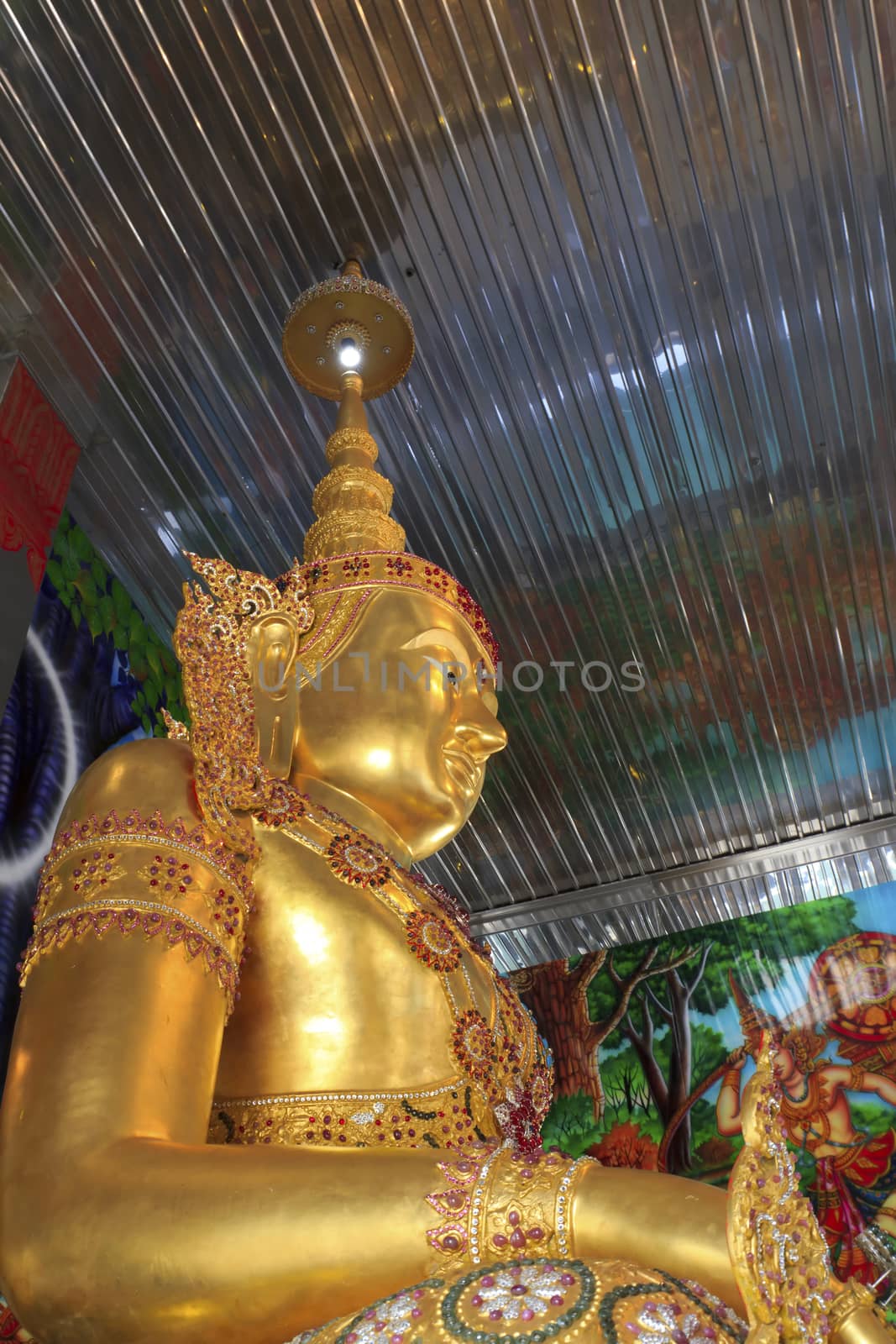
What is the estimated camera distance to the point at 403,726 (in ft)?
7.85

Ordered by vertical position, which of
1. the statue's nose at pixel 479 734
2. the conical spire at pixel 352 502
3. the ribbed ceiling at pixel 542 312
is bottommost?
the statue's nose at pixel 479 734

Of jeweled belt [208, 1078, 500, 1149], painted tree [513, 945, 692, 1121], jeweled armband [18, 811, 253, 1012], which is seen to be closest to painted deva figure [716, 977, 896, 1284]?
painted tree [513, 945, 692, 1121]

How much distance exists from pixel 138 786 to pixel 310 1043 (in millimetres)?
488

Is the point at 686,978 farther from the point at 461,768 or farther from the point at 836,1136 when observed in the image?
the point at 461,768

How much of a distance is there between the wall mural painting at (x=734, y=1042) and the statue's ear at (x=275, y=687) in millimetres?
2747

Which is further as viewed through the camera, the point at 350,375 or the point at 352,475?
the point at 350,375

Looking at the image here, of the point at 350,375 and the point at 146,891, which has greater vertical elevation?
the point at 350,375

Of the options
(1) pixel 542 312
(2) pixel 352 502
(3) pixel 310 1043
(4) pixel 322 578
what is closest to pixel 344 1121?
(3) pixel 310 1043

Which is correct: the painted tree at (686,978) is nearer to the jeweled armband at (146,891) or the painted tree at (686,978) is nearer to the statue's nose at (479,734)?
the statue's nose at (479,734)

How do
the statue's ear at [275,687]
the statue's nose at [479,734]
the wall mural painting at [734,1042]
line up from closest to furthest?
the statue's ear at [275,687]
the statue's nose at [479,734]
the wall mural painting at [734,1042]

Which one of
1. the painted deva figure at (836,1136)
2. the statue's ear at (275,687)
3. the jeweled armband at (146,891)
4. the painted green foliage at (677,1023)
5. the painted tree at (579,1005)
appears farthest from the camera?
the painted tree at (579,1005)

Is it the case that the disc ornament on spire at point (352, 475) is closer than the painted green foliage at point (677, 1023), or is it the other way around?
the disc ornament on spire at point (352, 475)

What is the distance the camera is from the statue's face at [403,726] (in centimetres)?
236
